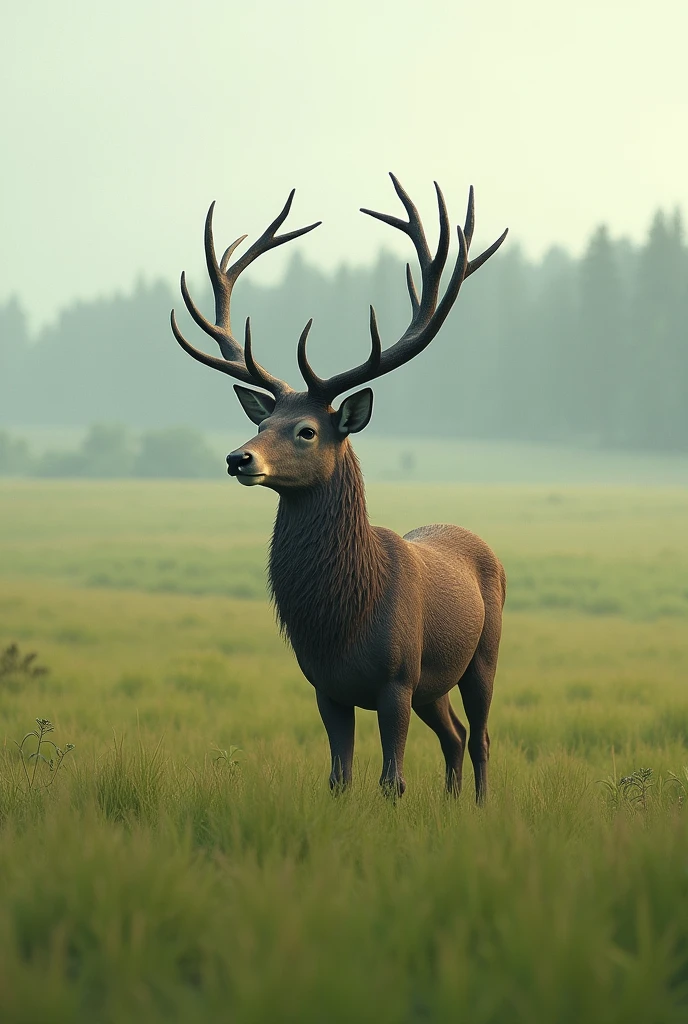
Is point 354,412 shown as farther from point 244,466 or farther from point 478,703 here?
point 478,703

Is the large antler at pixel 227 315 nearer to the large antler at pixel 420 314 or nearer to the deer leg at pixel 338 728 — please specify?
the large antler at pixel 420 314

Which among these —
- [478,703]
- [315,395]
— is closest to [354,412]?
[315,395]

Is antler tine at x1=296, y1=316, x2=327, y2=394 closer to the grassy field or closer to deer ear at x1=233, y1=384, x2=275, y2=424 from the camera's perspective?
deer ear at x1=233, y1=384, x2=275, y2=424

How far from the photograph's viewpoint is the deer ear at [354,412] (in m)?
4.63

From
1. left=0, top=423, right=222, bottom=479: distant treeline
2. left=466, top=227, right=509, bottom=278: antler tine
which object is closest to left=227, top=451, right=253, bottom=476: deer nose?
left=466, top=227, right=509, bottom=278: antler tine

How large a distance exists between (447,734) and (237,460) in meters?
2.46

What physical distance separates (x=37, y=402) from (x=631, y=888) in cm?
9155

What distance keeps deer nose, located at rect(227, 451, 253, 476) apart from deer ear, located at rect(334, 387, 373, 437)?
1.85ft

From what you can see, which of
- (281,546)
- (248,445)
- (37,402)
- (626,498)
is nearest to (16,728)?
(281,546)

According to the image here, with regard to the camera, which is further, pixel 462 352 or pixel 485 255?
pixel 462 352

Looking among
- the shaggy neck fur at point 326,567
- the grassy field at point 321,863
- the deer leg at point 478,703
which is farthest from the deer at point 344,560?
the deer leg at point 478,703

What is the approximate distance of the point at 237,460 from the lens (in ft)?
14.1

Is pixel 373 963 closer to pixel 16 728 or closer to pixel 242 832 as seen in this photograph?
pixel 242 832

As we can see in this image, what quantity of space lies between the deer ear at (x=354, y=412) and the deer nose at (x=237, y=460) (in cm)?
56
